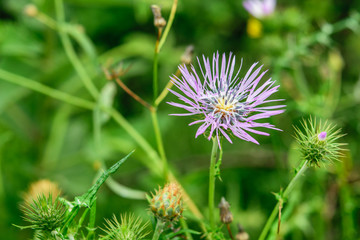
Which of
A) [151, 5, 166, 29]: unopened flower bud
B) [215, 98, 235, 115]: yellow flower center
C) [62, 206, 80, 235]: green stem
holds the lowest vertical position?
[62, 206, 80, 235]: green stem

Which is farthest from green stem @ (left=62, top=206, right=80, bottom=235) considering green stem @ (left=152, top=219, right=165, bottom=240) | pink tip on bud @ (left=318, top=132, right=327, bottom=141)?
pink tip on bud @ (left=318, top=132, right=327, bottom=141)

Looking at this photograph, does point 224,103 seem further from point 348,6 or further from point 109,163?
point 348,6

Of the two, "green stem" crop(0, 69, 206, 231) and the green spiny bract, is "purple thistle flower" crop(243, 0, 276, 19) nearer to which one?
"green stem" crop(0, 69, 206, 231)

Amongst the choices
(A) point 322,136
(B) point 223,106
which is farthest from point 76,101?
(A) point 322,136

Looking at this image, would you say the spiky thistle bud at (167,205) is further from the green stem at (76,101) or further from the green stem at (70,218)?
the green stem at (76,101)

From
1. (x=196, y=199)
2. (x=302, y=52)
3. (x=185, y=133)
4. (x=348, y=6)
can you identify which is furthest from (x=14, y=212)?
(x=348, y=6)
